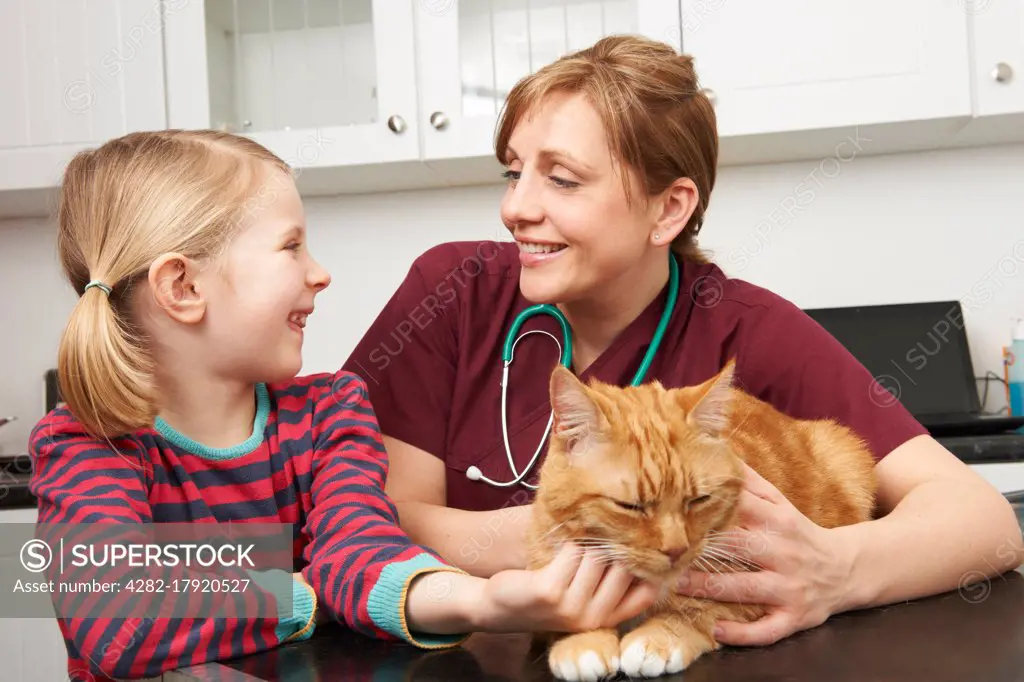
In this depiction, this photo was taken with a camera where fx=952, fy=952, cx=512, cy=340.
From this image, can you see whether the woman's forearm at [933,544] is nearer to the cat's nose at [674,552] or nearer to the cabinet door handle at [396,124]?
the cat's nose at [674,552]

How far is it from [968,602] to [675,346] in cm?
56

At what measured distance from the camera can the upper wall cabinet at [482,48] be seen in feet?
8.82

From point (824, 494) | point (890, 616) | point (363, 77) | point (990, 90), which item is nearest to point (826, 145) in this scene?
point (990, 90)

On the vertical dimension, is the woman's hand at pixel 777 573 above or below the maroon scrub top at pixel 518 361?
below

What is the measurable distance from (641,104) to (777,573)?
2.40 feet

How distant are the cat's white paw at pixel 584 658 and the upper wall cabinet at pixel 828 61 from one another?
200 cm

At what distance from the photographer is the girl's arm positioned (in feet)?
3.07

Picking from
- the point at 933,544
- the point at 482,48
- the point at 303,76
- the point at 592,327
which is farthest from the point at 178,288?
the point at 303,76

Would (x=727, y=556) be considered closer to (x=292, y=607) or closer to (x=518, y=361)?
(x=292, y=607)

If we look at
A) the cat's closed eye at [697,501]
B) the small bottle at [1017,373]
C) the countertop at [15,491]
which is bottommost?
the countertop at [15,491]

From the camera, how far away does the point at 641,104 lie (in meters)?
1.40

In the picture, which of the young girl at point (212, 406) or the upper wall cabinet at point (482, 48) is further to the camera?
the upper wall cabinet at point (482, 48)

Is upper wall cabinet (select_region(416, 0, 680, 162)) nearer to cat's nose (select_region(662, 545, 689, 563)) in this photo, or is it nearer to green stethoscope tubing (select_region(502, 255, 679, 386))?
green stethoscope tubing (select_region(502, 255, 679, 386))

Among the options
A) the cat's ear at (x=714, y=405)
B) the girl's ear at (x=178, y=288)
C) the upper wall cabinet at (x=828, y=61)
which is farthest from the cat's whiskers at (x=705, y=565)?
the upper wall cabinet at (x=828, y=61)
